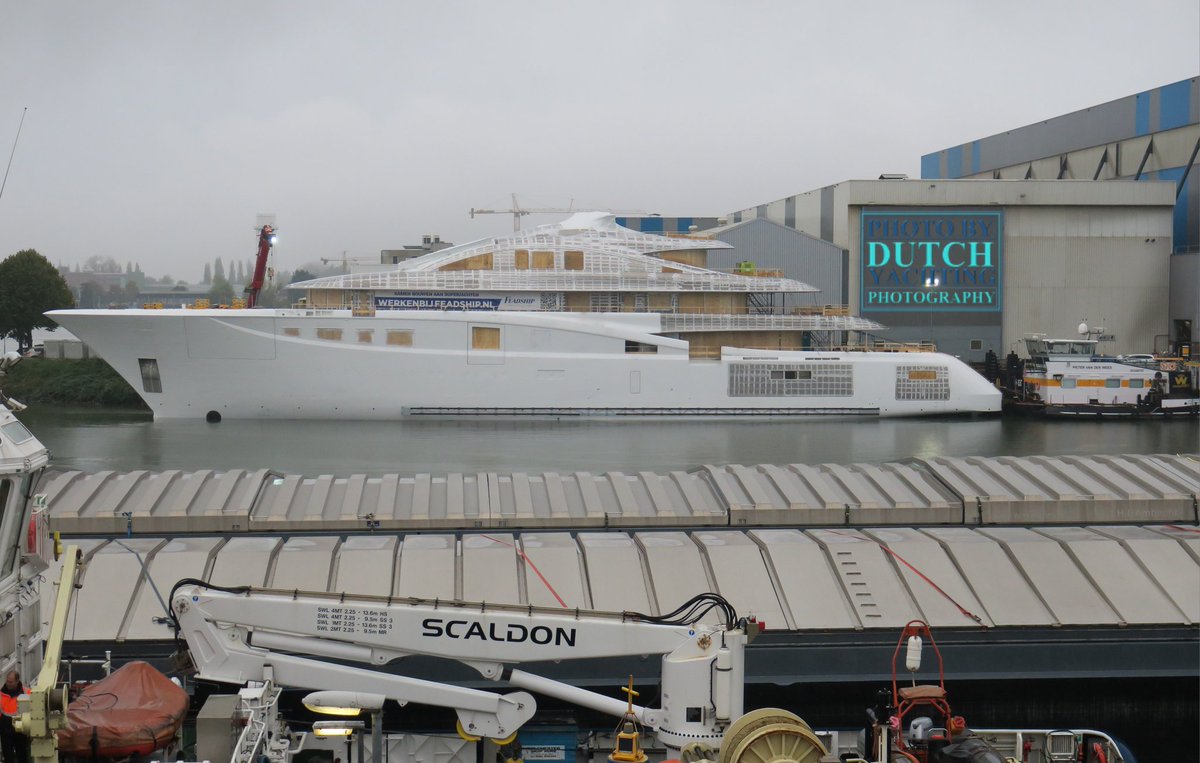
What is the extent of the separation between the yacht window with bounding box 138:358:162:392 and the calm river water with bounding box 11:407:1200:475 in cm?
96

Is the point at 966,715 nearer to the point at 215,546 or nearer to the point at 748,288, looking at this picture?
the point at 215,546

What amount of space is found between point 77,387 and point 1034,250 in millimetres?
31812

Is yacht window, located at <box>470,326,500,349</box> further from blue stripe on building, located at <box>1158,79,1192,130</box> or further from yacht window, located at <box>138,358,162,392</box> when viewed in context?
blue stripe on building, located at <box>1158,79,1192,130</box>

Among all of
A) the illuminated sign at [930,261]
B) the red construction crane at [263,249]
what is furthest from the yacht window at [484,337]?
the illuminated sign at [930,261]

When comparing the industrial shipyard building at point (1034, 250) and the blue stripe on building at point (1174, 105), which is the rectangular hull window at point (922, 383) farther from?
the blue stripe on building at point (1174, 105)

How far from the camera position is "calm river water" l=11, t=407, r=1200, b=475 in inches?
977

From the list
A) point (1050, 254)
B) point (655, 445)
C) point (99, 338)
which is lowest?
point (655, 445)

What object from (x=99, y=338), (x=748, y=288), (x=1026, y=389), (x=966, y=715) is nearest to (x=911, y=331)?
(x=1026, y=389)

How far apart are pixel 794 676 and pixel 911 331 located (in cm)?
3394

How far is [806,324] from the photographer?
34.4 meters

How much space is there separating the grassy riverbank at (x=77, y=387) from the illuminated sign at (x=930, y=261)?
940 inches

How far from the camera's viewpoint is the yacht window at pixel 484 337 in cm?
3184

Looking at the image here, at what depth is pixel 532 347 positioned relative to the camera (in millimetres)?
32188

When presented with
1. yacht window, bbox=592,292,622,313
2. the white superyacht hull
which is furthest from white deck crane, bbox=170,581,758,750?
yacht window, bbox=592,292,622,313
